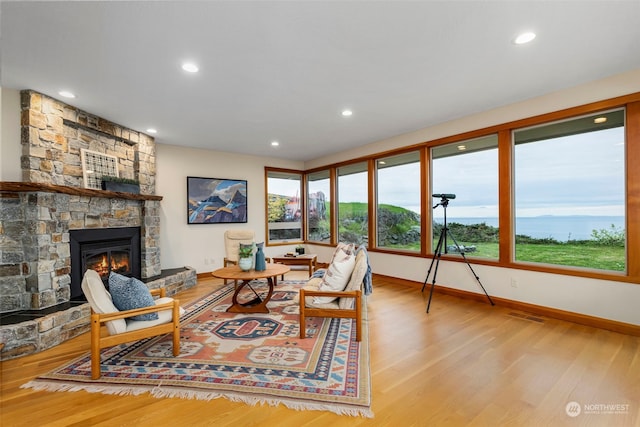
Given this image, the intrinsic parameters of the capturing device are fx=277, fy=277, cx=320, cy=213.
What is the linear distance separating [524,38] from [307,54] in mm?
1782

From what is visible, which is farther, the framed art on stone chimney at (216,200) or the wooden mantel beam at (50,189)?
the framed art on stone chimney at (216,200)

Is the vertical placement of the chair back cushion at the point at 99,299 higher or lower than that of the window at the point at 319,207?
lower

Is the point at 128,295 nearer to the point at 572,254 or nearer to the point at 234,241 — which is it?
the point at 234,241

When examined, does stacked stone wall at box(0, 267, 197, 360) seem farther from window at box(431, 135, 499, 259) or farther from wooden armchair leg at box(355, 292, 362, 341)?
window at box(431, 135, 499, 259)

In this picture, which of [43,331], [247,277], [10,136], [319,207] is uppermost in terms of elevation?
[10,136]

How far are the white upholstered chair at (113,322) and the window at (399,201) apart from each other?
3.95 m

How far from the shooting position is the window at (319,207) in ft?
22.6

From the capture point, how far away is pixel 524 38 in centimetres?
226

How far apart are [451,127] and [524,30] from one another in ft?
7.50

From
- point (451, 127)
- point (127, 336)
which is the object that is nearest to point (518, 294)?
point (451, 127)

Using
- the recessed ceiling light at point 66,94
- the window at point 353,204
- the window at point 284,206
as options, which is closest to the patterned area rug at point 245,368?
the recessed ceiling light at point 66,94

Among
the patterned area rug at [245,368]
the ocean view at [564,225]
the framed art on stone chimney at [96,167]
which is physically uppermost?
the framed art on stone chimney at [96,167]

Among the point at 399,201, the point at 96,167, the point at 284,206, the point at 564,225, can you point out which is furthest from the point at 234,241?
the point at 564,225

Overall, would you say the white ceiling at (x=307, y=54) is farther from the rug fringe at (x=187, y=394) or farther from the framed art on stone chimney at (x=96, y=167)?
the rug fringe at (x=187, y=394)
